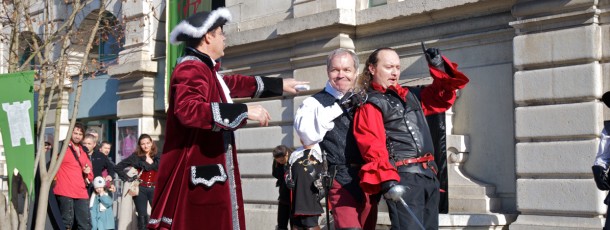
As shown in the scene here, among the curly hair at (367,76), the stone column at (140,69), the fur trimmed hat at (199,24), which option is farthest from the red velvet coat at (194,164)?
the stone column at (140,69)

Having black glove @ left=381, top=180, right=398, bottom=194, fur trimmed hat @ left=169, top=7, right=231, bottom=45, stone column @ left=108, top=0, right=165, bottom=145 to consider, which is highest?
stone column @ left=108, top=0, right=165, bottom=145

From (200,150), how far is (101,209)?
9.54 m

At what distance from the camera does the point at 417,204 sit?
614 cm

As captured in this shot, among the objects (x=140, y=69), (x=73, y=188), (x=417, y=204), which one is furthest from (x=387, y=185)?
(x=140, y=69)

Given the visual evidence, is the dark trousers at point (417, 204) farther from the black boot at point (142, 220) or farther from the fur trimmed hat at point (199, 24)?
the black boot at point (142, 220)

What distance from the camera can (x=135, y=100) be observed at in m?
19.8

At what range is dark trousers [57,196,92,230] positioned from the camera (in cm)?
1298

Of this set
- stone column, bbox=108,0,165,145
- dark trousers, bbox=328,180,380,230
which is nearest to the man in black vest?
dark trousers, bbox=328,180,380,230

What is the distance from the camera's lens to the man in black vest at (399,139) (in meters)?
6.00

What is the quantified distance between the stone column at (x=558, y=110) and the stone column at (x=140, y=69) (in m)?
9.89

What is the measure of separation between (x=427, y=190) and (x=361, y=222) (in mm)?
513

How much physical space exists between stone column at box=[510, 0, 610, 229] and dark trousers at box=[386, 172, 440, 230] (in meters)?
4.60

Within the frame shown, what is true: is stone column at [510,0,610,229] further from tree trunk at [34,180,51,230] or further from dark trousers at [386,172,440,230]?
tree trunk at [34,180,51,230]

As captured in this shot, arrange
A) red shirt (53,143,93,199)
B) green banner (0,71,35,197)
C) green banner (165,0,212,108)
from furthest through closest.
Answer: green banner (165,0,212,108)
red shirt (53,143,93,199)
green banner (0,71,35,197)
